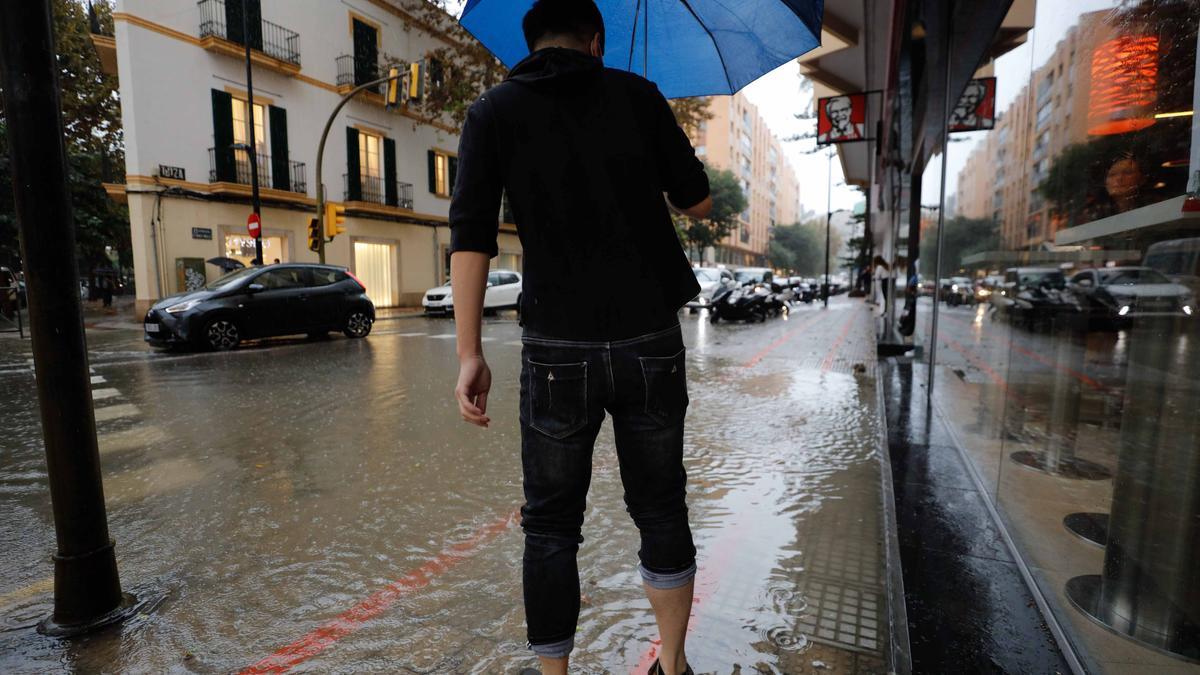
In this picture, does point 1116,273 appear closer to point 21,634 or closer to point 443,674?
point 443,674

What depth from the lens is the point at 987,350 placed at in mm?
5047

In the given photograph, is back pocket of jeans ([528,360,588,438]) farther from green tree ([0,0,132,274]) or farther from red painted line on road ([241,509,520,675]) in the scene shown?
green tree ([0,0,132,274])

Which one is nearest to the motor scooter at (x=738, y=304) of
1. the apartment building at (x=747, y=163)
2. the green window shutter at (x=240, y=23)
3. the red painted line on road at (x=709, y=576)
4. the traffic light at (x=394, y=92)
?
the traffic light at (x=394, y=92)

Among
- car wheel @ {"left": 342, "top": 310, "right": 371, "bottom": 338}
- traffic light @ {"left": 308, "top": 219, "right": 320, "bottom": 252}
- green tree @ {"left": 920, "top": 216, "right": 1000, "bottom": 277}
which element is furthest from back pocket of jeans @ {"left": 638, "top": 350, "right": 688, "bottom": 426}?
traffic light @ {"left": 308, "top": 219, "right": 320, "bottom": 252}

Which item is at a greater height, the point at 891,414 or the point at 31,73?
the point at 31,73

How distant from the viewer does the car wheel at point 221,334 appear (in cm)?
1010

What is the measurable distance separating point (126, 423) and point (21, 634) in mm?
Answer: 3550

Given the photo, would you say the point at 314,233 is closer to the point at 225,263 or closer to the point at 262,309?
the point at 225,263

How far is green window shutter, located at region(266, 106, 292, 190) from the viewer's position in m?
19.6

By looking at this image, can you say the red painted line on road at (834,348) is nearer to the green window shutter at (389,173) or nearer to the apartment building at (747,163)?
the green window shutter at (389,173)

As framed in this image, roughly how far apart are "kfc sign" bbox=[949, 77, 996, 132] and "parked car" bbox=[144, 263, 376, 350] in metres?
10.4

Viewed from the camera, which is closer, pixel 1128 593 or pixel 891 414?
pixel 1128 593

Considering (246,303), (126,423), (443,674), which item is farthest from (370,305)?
(443,674)

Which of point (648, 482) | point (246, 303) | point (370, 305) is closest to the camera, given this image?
point (648, 482)
